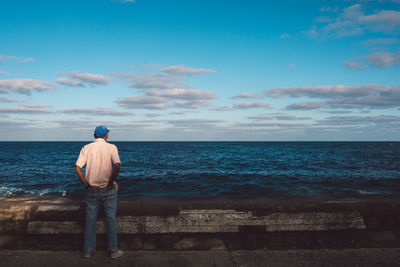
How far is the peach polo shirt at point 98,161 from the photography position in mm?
3285

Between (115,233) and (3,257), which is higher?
(115,233)

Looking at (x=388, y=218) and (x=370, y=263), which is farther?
(x=388, y=218)

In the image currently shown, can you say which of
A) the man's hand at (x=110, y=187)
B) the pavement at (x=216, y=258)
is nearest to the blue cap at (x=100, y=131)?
the man's hand at (x=110, y=187)

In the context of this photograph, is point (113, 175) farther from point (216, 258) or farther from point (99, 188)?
point (216, 258)

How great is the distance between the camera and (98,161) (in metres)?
3.32

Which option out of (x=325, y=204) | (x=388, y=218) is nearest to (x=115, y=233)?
(x=325, y=204)

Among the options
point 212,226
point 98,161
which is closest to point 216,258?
point 212,226

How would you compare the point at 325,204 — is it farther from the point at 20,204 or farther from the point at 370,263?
the point at 20,204

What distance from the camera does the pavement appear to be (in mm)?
2945

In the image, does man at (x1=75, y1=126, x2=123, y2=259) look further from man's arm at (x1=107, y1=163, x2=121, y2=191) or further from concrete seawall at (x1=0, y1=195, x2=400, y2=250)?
concrete seawall at (x1=0, y1=195, x2=400, y2=250)

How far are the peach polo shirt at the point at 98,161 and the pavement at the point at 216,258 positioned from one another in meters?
0.96

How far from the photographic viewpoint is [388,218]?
11.8ft

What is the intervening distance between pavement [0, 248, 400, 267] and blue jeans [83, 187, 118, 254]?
7.6 inches

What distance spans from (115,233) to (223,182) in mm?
12134
